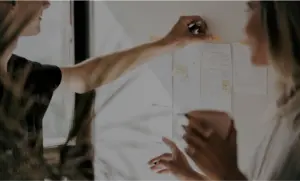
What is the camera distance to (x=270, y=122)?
116cm

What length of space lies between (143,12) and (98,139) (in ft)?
1.21

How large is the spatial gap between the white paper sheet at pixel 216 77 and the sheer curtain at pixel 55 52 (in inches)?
14.4

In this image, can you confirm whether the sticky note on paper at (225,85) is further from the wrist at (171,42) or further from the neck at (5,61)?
the neck at (5,61)

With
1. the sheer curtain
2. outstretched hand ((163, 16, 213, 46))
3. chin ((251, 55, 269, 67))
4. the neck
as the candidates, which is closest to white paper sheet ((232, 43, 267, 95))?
chin ((251, 55, 269, 67))

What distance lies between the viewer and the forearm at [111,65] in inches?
47.3

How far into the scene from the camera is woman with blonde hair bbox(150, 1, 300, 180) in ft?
3.76

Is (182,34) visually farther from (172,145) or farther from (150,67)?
(172,145)

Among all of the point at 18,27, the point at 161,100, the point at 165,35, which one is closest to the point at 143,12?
the point at 165,35

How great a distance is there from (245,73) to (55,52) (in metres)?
0.52

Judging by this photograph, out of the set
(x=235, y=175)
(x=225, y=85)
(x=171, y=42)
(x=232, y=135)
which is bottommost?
(x=235, y=175)

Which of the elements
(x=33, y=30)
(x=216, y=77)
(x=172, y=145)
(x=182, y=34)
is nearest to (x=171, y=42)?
(x=182, y=34)

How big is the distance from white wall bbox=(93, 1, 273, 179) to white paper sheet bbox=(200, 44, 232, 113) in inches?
1.1

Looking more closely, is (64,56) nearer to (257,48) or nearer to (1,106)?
(1,106)

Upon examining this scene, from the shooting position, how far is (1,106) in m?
1.21
